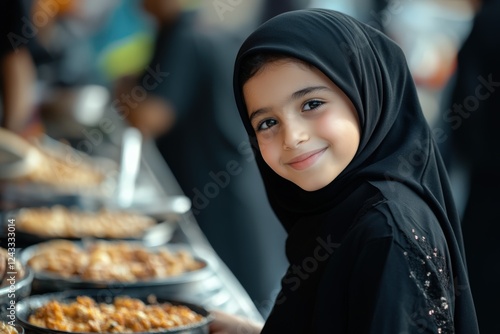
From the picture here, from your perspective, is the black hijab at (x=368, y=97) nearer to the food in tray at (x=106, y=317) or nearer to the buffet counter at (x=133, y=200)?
the food in tray at (x=106, y=317)

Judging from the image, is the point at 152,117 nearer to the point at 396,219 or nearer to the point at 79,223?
the point at 79,223

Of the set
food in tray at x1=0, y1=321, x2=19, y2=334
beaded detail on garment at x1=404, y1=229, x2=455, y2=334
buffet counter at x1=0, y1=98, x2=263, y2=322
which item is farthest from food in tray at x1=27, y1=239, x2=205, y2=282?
beaded detail on garment at x1=404, y1=229, x2=455, y2=334

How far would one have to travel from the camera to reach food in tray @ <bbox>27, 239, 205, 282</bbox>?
Result: 1.73m

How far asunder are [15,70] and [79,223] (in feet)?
4.85

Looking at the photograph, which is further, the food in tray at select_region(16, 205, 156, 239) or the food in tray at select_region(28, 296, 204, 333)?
the food in tray at select_region(16, 205, 156, 239)

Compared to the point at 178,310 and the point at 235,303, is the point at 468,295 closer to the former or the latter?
the point at 178,310

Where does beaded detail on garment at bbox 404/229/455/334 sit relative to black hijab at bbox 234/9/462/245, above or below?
below

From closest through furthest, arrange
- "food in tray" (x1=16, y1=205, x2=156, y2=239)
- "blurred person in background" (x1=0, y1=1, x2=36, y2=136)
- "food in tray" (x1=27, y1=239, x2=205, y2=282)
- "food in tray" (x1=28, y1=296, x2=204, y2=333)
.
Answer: "food in tray" (x1=28, y1=296, x2=204, y2=333) < "food in tray" (x1=27, y1=239, x2=205, y2=282) < "food in tray" (x1=16, y1=205, x2=156, y2=239) < "blurred person in background" (x1=0, y1=1, x2=36, y2=136)

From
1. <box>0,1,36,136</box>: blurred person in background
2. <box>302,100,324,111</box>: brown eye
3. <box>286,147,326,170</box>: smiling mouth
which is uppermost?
<box>0,1,36,136</box>: blurred person in background

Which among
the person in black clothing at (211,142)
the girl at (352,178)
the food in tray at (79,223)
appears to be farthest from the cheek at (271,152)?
the person in black clothing at (211,142)

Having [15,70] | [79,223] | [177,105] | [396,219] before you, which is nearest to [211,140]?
[177,105]

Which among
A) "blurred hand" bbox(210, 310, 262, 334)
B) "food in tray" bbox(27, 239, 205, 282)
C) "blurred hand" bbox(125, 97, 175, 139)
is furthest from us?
"blurred hand" bbox(125, 97, 175, 139)

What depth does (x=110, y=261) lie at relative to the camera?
6.16 ft

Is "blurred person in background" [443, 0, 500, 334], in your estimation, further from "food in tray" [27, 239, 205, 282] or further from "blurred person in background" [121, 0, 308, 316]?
"food in tray" [27, 239, 205, 282]
